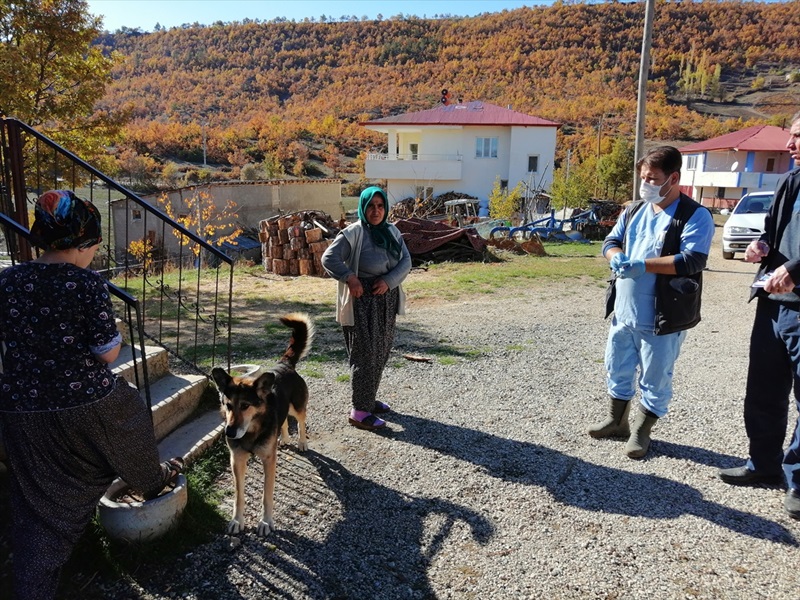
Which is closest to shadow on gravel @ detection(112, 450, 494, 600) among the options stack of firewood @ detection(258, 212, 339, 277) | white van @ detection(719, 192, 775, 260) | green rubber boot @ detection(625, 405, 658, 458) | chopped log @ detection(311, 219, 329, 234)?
green rubber boot @ detection(625, 405, 658, 458)

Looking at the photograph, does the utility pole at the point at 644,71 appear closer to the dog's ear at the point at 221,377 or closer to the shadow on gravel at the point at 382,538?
the shadow on gravel at the point at 382,538

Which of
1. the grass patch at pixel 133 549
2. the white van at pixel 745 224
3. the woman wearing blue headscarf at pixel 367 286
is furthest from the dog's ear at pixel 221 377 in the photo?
the white van at pixel 745 224

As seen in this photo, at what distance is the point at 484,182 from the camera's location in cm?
3512

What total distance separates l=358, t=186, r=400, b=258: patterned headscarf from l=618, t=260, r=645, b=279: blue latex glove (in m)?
1.68

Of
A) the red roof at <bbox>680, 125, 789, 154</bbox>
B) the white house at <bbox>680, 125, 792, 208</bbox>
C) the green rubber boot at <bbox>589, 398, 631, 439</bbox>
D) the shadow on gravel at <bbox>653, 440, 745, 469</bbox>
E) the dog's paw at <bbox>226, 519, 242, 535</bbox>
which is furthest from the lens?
the white house at <bbox>680, 125, 792, 208</bbox>

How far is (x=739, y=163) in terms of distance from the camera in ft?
124

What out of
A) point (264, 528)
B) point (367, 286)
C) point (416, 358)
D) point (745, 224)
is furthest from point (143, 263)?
point (745, 224)

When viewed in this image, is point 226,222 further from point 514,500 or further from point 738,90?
point 738,90

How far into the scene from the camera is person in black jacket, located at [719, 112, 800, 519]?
10.1 feet

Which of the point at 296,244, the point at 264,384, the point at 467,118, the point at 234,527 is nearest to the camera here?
the point at 264,384

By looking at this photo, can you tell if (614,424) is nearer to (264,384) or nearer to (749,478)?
(749,478)

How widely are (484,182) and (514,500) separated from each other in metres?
33.2

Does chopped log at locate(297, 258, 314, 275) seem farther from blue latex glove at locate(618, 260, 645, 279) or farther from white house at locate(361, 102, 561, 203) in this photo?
white house at locate(361, 102, 561, 203)

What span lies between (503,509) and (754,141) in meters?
42.3
